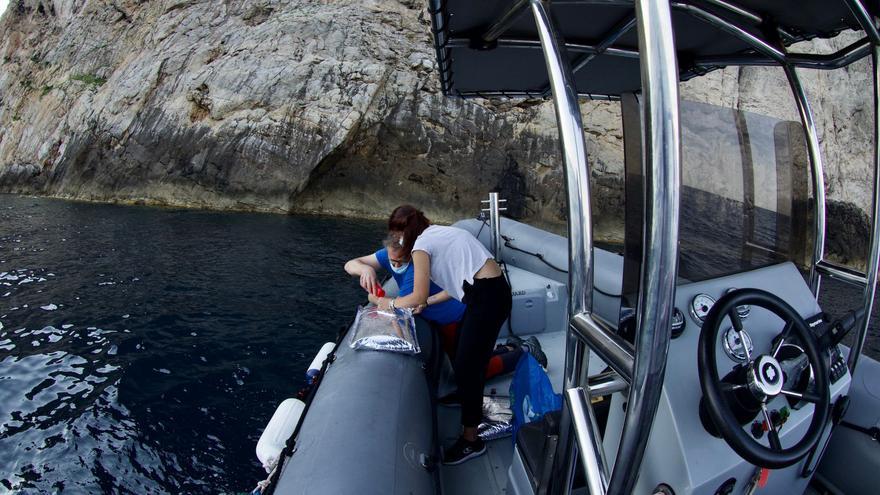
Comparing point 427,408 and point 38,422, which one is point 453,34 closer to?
point 427,408

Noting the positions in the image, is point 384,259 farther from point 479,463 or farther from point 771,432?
point 771,432

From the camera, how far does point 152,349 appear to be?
5.16m

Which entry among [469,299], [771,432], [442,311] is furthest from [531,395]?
[771,432]

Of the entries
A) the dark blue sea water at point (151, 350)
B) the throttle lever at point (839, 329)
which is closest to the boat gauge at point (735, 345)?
the throttle lever at point (839, 329)

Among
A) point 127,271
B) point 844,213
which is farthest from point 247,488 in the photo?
point 844,213

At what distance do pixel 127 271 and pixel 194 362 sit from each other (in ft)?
14.7

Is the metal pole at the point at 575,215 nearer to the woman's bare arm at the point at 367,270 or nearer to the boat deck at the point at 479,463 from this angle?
the boat deck at the point at 479,463

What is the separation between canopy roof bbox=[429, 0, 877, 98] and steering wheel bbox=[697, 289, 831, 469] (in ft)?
3.58

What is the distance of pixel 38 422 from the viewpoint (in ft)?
12.5

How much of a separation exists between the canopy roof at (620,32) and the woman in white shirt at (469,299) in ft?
3.48

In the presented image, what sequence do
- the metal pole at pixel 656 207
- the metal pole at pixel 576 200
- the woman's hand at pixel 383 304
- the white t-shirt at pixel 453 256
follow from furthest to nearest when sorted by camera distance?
the woman's hand at pixel 383 304 → the white t-shirt at pixel 453 256 → the metal pole at pixel 576 200 → the metal pole at pixel 656 207

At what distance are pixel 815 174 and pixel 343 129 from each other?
15.6 m

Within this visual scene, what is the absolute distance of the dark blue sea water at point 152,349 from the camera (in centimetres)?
340

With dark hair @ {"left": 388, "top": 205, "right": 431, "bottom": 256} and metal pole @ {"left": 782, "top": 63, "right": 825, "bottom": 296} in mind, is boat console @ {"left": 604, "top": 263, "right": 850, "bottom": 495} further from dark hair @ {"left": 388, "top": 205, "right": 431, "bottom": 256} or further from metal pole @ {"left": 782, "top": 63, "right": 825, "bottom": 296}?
dark hair @ {"left": 388, "top": 205, "right": 431, "bottom": 256}
